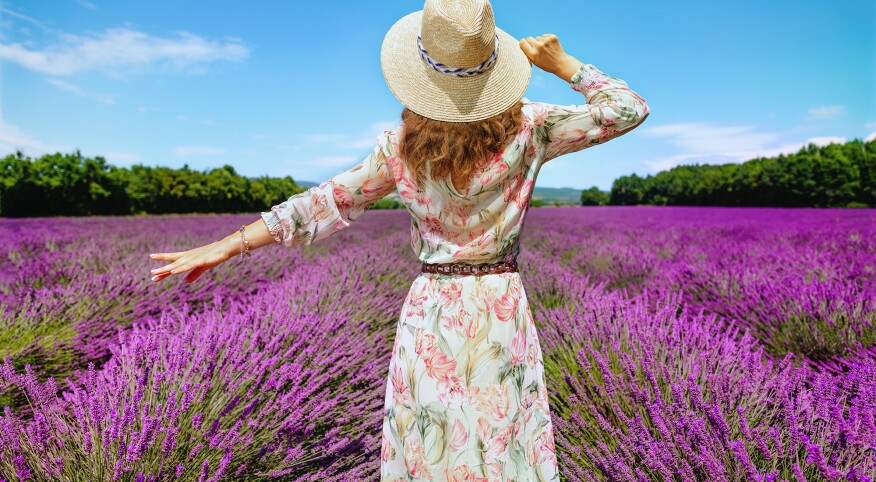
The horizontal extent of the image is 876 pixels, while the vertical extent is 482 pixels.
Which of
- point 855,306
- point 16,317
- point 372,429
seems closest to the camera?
point 372,429

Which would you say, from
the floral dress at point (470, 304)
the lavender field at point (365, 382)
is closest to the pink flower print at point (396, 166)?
the floral dress at point (470, 304)

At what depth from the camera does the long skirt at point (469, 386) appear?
1.21m

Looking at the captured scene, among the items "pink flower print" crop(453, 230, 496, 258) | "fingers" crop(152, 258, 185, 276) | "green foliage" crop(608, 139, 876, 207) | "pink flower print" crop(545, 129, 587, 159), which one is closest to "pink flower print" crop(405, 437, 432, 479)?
"pink flower print" crop(453, 230, 496, 258)

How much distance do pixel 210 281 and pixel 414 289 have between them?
2.80m

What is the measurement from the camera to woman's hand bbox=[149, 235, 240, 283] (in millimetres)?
1180

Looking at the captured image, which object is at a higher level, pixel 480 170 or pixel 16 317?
pixel 480 170

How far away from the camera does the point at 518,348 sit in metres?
1.24

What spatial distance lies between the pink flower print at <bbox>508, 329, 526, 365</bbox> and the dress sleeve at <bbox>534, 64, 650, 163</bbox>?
0.50 meters

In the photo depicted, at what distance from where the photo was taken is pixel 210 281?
3533mm

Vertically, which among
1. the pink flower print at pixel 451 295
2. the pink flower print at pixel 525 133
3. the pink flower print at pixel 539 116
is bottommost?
the pink flower print at pixel 451 295

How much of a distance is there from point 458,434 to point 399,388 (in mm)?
194

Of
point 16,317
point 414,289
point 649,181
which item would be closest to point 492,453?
point 414,289

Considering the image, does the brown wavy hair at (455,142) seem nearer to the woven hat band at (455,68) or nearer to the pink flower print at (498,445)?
the woven hat band at (455,68)

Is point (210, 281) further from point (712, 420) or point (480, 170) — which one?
point (712, 420)
